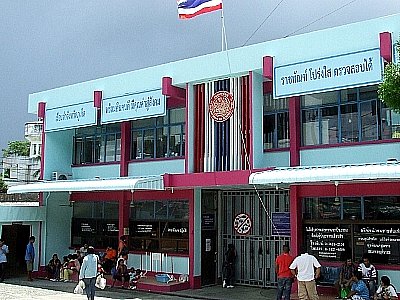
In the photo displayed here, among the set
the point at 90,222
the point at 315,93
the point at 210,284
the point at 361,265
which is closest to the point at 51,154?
the point at 90,222

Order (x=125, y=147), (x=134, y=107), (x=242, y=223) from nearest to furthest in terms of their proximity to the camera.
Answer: (x=242, y=223)
(x=134, y=107)
(x=125, y=147)

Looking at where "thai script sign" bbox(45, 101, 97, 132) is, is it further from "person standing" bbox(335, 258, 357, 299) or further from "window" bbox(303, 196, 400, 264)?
"person standing" bbox(335, 258, 357, 299)

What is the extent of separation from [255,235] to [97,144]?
24.7 feet

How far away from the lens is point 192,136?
58.0 ft

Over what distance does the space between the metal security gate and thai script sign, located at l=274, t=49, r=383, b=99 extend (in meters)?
3.52

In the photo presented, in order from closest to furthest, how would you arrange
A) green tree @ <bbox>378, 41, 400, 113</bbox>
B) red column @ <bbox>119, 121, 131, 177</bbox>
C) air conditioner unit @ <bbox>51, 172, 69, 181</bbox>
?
green tree @ <bbox>378, 41, 400, 113</bbox>
red column @ <bbox>119, 121, 131, 177</bbox>
air conditioner unit @ <bbox>51, 172, 69, 181</bbox>

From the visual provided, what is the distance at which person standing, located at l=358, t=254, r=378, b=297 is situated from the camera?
14.1 meters

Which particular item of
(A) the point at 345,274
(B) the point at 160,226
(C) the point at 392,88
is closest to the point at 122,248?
(B) the point at 160,226

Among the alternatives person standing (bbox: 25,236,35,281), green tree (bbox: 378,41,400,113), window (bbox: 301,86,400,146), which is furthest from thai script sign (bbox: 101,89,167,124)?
green tree (bbox: 378,41,400,113)

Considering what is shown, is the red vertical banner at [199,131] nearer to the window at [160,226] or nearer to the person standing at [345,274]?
the window at [160,226]

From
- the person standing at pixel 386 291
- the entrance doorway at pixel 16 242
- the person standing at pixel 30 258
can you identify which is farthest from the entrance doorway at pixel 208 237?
the entrance doorway at pixel 16 242

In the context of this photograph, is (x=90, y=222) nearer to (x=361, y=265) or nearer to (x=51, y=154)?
(x=51, y=154)

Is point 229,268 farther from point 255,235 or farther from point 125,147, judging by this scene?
point 125,147

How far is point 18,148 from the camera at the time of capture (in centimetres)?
7588
